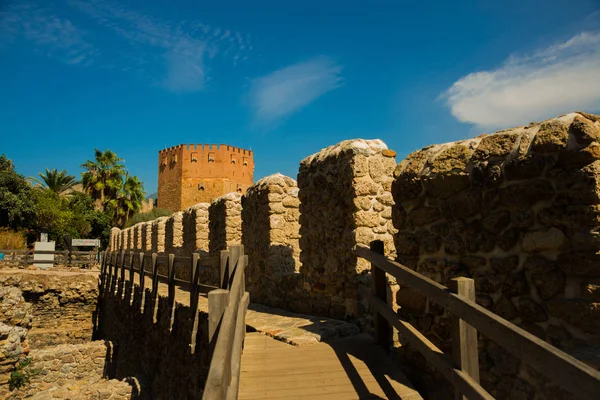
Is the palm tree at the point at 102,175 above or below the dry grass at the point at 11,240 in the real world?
above

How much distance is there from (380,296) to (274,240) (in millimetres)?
3952

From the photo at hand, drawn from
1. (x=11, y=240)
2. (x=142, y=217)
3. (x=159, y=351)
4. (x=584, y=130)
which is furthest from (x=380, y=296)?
(x=142, y=217)

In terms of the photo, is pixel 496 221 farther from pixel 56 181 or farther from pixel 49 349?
pixel 56 181

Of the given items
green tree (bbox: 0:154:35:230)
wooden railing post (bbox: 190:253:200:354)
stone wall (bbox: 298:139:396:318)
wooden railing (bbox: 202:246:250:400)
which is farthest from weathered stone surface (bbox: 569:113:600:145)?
green tree (bbox: 0:154:35:230)

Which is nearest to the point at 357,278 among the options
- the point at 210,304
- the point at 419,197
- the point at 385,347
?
the point at 385,347

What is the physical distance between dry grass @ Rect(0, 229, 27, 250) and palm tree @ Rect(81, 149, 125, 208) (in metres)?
8.45

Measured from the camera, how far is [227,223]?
33.7 feet

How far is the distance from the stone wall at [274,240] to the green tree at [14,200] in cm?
2707

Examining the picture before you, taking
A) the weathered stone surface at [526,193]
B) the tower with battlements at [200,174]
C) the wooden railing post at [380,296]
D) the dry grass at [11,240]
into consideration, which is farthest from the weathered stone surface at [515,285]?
the tower with battlements at [200,174]

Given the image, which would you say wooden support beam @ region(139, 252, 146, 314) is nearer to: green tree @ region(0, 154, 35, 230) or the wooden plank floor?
the wooden plank floor

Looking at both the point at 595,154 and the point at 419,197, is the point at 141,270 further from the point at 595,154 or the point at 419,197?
Answer: the point at 595,154

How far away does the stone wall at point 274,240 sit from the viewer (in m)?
7.74

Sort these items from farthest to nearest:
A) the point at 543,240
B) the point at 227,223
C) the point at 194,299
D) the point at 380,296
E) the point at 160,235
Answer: the point at 160,235 < the point at 227,223 < the point at 194,299 < the point at 380,296 < the point at 543,240

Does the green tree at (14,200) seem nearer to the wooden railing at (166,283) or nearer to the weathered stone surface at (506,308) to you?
the wooden railing at (166,283)
